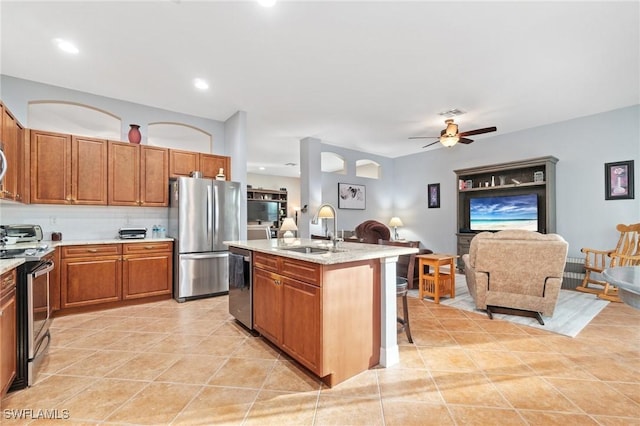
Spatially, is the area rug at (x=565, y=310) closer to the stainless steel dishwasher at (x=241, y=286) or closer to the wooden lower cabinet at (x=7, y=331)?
the stainless steel dishwasher at (x=241, y=286)

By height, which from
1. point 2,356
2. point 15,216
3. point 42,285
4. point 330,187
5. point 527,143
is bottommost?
point 2,356

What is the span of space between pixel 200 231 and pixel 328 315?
2.87m

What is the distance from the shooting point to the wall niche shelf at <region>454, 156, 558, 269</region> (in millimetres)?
5211

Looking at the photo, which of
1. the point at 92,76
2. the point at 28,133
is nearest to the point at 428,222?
the point at 92,76

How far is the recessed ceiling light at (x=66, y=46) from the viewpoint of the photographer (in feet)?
9.23

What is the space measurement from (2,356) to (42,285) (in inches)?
30.4

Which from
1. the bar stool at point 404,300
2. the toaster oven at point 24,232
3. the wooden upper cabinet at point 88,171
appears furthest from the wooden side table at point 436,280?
the toaster oven at point 24,232

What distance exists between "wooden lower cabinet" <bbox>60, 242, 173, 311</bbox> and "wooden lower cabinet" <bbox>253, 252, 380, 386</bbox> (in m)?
2.42

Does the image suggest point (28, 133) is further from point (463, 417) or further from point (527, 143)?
point (527, 143)

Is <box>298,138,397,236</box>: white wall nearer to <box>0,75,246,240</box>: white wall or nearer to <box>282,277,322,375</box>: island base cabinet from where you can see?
<box>0,75,246,240</box>: white wall

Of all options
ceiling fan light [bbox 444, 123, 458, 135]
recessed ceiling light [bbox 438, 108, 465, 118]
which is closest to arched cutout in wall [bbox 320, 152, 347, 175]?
recessed ceiling light [bbox 438, 108, 465, 118]

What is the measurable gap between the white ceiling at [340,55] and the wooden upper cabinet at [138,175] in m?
0.76

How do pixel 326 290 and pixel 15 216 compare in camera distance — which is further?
pixel 15 216

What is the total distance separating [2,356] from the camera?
1.73 m
